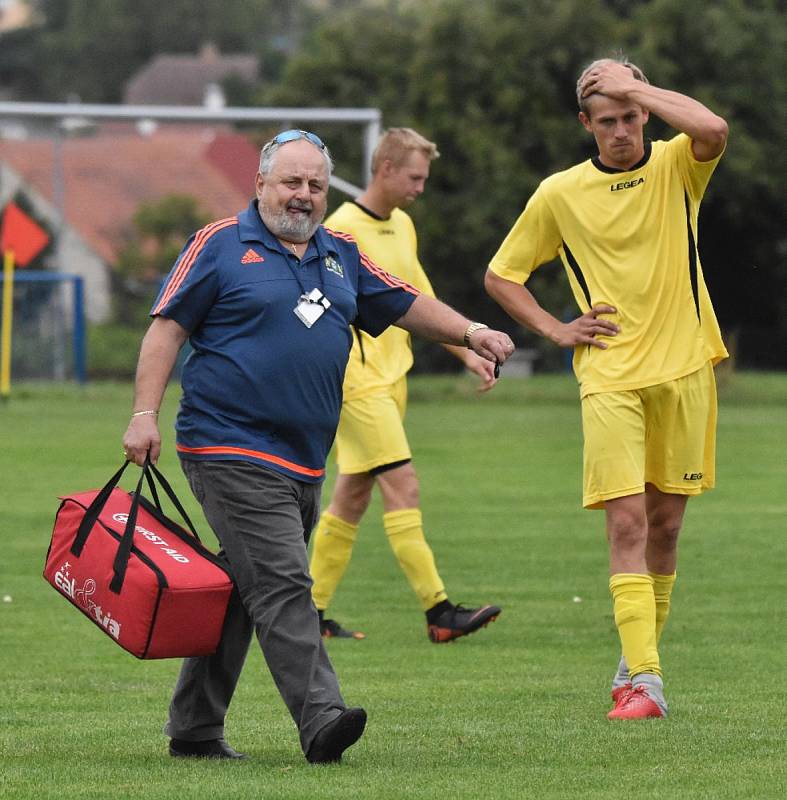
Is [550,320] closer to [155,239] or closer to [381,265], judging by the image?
[381,265]

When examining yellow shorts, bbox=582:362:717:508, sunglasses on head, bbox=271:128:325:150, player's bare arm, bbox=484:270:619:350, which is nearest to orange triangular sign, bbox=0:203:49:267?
player's bare arm, bbox=484:270:619:350

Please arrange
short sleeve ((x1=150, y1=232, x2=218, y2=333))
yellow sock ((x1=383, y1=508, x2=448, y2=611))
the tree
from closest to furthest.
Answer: short sleeve ((x1=150, y1=232, x2=218, y2=333))
yellow sock ((x1=383, y1=508, x2=448, y2=611))
the tree

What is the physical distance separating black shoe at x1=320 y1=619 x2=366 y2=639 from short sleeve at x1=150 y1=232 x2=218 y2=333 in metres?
3.49

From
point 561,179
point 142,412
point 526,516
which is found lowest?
point 526,516

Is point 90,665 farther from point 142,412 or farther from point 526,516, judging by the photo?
point 526,516

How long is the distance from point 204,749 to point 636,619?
1.79 metres

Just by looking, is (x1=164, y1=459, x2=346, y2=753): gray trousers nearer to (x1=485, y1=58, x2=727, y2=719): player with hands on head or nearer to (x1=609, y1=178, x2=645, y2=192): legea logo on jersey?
(x1=485, y1=58, x2=727, y2=719): player with hands on head

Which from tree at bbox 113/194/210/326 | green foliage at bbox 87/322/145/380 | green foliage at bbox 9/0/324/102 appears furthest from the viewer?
green foliage at bbox 9/0/324/102

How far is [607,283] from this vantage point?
24.2ft

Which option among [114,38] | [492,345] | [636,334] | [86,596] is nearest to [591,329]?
[636,334]

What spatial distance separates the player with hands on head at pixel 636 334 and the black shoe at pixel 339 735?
4.85 feet

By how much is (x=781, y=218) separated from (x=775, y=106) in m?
1.96

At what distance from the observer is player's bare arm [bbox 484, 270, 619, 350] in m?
7.35

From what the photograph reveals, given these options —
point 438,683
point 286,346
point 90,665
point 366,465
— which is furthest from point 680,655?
point 286,346
